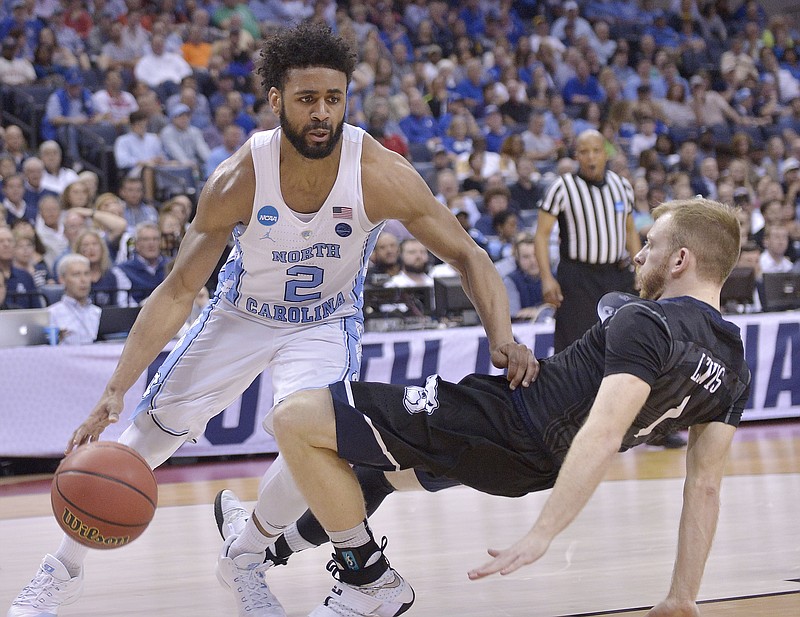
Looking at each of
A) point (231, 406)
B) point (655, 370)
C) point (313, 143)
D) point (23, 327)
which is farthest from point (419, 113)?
point (655, 370)

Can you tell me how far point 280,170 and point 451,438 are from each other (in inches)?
41.8

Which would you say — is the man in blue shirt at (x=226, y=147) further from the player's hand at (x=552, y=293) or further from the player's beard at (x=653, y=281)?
the player's beard at (x=653, y=281)

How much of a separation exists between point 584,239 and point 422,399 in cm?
372

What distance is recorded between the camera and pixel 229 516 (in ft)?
12.2

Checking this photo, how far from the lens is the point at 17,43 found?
10.4 metres

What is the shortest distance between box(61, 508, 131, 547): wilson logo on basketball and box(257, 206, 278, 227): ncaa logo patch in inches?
41.5

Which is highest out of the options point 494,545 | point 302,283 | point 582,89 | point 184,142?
point 582,89

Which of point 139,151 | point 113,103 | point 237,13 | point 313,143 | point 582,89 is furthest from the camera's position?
point 582,89

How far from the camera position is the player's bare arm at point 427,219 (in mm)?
3375

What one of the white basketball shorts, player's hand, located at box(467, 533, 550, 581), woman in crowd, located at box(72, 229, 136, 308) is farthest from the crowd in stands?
player's hand, located at box(467, 533, 550, 581)

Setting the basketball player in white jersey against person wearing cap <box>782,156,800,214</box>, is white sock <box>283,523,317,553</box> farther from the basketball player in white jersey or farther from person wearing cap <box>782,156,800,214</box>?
person wearing cap <box>782,156,800,214</box>

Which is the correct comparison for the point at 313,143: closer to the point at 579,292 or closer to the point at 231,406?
the point at 579,292

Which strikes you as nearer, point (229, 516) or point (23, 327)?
point (229, 516)

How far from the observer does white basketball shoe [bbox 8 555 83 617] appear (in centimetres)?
321
